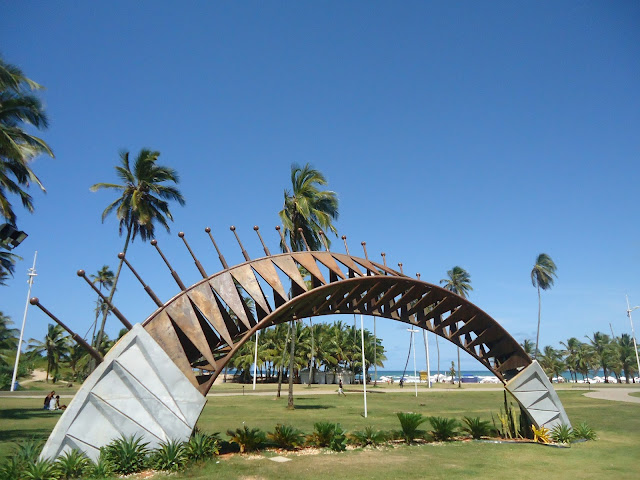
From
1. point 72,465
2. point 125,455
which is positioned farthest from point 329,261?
point 72,465

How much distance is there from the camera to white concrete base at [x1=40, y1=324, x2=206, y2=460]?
9.77 m

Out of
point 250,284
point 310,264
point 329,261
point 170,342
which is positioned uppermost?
point 329,261

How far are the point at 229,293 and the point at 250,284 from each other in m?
0.65

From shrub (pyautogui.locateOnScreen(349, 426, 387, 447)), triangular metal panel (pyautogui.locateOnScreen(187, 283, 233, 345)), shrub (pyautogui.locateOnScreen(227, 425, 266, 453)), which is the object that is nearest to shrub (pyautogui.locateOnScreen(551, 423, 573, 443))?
shrub (pyautogui.locateOnScreen(349, 426, 387, 447))

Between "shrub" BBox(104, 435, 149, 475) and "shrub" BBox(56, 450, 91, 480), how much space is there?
1.51 ft

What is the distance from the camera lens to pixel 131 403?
1045cm

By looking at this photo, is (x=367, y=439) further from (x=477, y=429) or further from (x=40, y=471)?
(x=40, y=471)

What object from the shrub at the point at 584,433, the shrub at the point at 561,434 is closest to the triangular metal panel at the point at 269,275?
the shrub at the point at 561,434

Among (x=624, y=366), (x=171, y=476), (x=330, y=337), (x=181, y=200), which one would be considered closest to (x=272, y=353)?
(x=330, y=337)

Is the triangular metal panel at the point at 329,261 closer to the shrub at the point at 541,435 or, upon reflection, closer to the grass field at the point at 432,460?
the grass field at the point at 432,460

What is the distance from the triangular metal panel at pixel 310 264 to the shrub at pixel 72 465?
7.27 meters

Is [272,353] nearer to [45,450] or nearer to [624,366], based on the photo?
[45,450]

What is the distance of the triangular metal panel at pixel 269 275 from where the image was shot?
13337mm

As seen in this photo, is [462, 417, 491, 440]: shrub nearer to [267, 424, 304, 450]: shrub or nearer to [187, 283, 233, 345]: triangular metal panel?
[267, 424, 304, 450]: shrub
